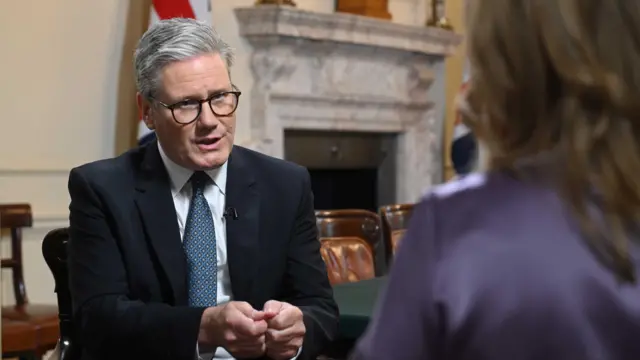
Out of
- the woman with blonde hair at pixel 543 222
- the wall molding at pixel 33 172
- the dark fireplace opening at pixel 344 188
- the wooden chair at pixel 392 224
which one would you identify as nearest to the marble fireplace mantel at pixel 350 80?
the dark fireplace opening at pixel 344 188

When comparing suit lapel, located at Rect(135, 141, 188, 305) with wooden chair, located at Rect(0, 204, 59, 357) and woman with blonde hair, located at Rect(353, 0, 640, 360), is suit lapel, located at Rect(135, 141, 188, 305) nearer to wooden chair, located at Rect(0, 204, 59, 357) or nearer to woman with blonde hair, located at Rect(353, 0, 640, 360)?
woman with blonde hair, located at Rect(353, 0, 640, 360)

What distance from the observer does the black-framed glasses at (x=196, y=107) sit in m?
2.10

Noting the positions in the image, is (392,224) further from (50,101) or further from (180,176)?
(180,176)

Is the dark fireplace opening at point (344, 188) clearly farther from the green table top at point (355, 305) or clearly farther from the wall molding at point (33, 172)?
the green table top at point (355, 305)

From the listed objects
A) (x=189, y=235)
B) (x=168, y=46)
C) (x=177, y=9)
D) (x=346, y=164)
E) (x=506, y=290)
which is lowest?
(x=346, y=164)

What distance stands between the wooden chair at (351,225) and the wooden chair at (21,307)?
3.45 ft

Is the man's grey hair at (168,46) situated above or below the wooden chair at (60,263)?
above

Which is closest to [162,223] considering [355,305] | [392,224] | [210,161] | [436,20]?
[210,161]

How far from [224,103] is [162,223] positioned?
12.4 inches

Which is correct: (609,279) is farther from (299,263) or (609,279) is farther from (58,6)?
(58,6)

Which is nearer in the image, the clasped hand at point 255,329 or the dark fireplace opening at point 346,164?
the clasped hand at point 255,329

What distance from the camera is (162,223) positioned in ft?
6.63

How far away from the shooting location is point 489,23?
77 centimetres

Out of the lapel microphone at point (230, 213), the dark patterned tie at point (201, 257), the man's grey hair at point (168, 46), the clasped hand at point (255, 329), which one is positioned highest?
the man's grey hair at point (168, 46)
